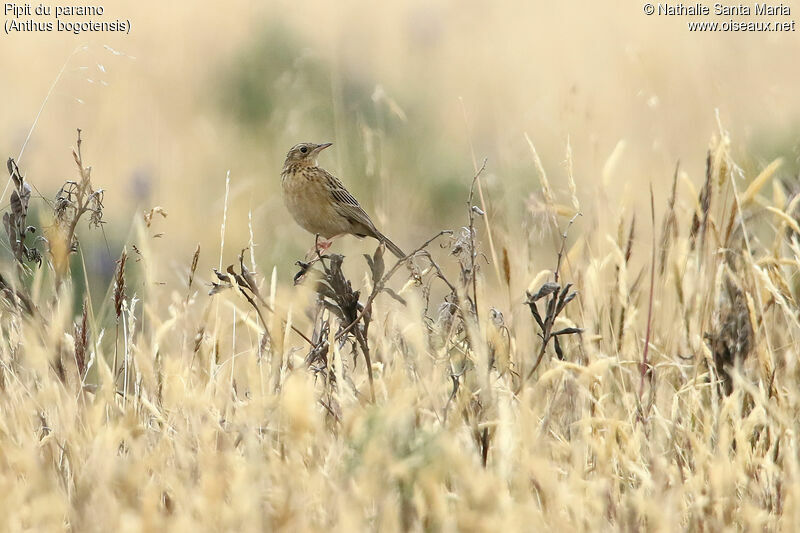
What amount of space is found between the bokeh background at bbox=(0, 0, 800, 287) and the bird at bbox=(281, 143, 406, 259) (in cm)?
67

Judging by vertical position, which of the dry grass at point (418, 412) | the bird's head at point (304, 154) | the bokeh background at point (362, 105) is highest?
the bokeh background at point (362, 105)

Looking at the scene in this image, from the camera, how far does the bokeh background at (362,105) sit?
775 cm

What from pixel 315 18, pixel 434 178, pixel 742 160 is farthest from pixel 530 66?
pixel 742 160

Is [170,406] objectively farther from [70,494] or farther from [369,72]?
[369,72]

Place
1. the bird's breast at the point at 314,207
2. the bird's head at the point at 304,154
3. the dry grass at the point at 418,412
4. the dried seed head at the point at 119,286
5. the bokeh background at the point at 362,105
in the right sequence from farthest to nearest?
the bokeh background at the point at 362,105 < the bird's head at the point at 304,154 < the bird's breast at the point at 314,207 < the dried seed head at the point at 119,286 < the dry grass at the point at 418,412

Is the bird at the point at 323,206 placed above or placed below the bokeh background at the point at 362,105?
below

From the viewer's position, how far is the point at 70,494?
2.54 metres

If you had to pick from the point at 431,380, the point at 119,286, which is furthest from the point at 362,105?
the point at 431,380

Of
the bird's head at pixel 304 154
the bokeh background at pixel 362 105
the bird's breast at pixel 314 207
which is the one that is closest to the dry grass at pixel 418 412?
the bird's breast at pixel 314 207

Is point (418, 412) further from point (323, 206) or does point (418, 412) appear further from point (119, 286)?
point (323, 206)

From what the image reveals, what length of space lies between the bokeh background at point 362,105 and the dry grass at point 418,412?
1.84 m

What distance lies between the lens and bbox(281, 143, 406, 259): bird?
518 centimetres

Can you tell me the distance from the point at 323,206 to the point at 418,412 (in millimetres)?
2625

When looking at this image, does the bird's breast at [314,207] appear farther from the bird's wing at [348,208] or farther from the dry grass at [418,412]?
the dry grass at [418,412]
